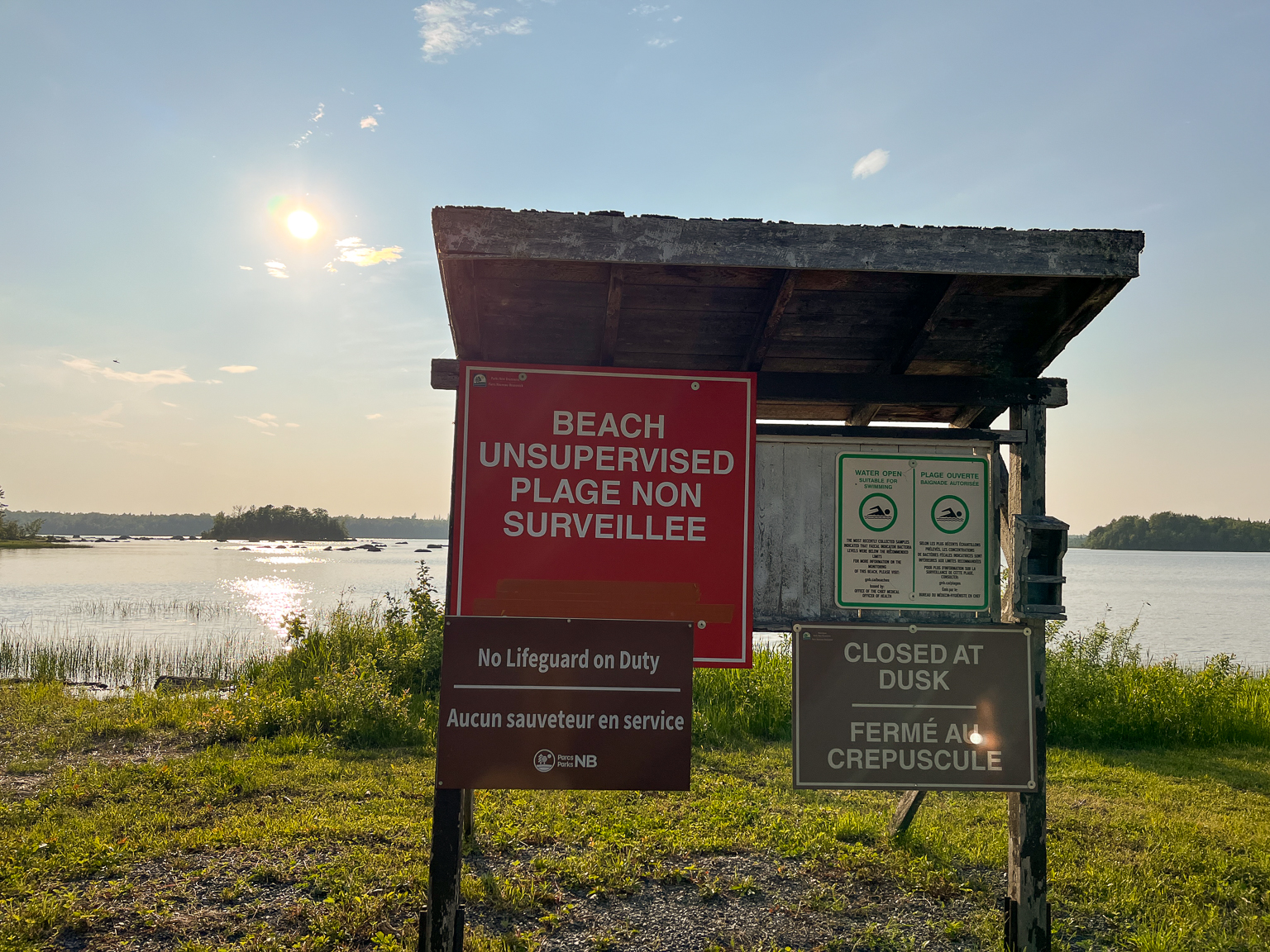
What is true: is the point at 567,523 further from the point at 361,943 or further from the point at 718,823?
the point at 718,823

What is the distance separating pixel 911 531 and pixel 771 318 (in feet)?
5.06

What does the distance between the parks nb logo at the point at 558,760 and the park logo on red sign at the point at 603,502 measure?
684 mm

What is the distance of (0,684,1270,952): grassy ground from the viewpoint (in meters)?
4.30

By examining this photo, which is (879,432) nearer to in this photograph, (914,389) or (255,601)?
(914,389)

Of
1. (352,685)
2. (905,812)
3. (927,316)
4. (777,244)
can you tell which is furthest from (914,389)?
(352,685)

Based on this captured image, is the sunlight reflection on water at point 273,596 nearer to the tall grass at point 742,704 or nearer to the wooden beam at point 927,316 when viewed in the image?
the tall grass at point 742,704

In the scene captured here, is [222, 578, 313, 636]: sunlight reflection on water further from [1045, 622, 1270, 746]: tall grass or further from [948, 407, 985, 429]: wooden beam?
[948, 407, 985, 429]: wooden beam

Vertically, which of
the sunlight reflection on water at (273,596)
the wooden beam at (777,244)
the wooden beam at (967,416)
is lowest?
the sunlight reflection on water at (273,596)

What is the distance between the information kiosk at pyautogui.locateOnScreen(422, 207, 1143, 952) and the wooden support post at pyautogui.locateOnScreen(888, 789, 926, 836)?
1308 mm

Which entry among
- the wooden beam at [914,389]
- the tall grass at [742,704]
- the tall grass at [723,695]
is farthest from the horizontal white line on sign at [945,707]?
the tall grass at [723,695]

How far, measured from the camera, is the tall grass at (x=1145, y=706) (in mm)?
9578

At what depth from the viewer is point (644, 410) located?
4.17m

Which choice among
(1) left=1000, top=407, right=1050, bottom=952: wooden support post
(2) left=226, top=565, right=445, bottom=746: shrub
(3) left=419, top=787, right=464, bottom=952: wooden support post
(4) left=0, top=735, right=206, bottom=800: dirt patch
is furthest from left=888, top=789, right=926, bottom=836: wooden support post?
(4) left=0, top=735, right=206, bottom=800: dirt patch

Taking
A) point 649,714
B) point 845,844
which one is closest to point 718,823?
point 845,844
